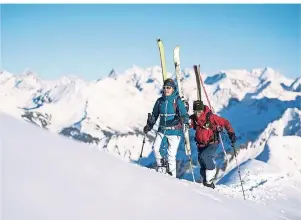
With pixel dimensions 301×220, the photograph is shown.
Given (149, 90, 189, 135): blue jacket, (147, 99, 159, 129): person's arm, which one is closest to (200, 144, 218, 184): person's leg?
(149, 90, 189, 135): blue jacket

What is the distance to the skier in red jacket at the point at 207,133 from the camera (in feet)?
41.0

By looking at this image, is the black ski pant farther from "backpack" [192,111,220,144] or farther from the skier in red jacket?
"backpack" [192,111,220,144]

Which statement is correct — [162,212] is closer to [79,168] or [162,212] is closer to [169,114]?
[79,168]

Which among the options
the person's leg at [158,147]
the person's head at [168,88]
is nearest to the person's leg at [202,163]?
the person's leg at [158,147]

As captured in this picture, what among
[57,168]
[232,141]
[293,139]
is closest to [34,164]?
[57,168]

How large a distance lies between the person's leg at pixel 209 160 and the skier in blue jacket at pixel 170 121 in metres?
0.82

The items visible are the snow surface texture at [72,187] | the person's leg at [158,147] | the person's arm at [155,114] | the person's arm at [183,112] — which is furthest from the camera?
the person's arm at [155,114]

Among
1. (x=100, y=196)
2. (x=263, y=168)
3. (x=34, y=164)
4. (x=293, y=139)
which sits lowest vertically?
(x=293, y=139)

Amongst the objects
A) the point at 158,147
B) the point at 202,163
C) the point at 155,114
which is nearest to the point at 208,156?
the point at 202,163

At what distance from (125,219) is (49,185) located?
943 mm

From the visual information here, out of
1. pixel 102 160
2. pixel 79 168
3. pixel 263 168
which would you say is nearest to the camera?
pixel 79 168

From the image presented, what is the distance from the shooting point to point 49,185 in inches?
195

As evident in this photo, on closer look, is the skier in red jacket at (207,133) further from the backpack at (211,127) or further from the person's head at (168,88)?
the person's head at (168,88)

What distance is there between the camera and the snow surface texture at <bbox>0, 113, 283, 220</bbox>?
4.61 m
